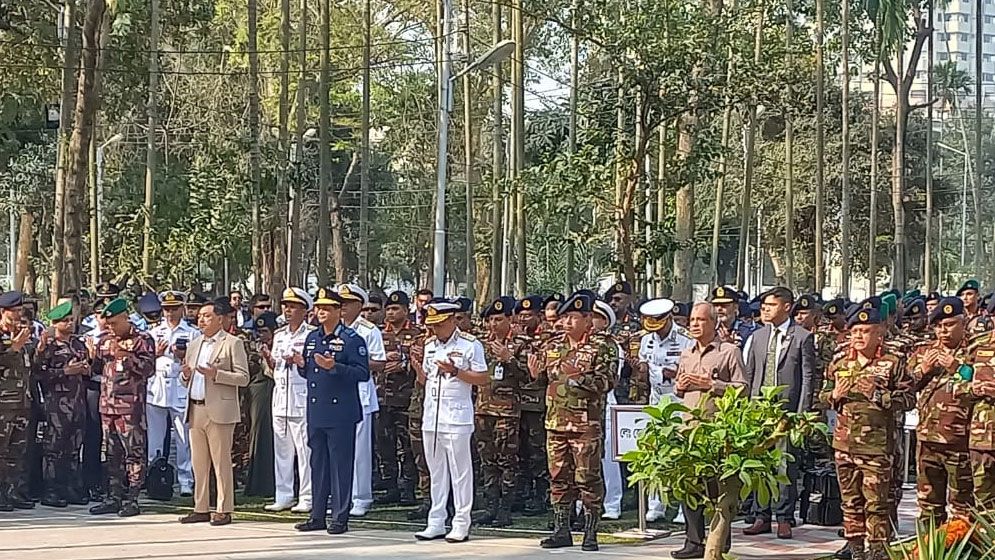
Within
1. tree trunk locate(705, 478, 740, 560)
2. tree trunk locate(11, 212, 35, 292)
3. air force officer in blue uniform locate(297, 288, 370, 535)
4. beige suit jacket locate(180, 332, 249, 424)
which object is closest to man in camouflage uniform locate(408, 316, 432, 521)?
air force officer in blue uniform locate(297, 288, 370, 535)

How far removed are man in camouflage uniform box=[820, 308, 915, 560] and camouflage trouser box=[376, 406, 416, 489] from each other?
4.54m

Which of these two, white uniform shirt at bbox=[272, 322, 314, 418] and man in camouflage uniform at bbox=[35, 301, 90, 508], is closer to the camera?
white uniform shirt at bbox=[272, 322, 314, 418]

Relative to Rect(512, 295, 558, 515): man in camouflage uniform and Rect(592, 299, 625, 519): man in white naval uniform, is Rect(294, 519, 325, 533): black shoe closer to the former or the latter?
Rect(512, 295, 558, 515): man in camouflage uniform

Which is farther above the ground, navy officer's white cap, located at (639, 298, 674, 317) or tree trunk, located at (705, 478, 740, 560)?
navy officer's white cap, located at (639, 298, 674, 317)

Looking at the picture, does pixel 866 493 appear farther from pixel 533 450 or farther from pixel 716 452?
pixel 533 450

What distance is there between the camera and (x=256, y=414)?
1235 cm

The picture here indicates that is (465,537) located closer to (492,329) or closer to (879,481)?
(492,329)

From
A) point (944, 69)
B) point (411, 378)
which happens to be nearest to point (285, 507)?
point (411, 378)

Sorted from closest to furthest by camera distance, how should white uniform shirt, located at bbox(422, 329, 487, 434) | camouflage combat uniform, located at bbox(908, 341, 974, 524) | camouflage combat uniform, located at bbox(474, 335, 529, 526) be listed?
camouflage combat uniform, located at bbox(908, 341, 974, 524) → white uniform shirt, located at bbox(422, 329, 487, 434) → camouflage combat uniform, located at bbox(474, 335, 529, 526)

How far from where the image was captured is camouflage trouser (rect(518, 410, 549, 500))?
1157 centimetres

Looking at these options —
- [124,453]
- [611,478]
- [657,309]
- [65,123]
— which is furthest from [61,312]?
[65,123]

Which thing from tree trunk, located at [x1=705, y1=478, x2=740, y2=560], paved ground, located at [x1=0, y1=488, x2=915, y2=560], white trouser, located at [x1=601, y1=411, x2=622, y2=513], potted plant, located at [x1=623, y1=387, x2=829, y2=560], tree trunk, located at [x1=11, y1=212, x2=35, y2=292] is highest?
tree trunk, located at [x1=11, y1=212, x2=35, y2=292]

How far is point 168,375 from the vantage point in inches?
476

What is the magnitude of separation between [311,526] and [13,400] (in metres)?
2.93
